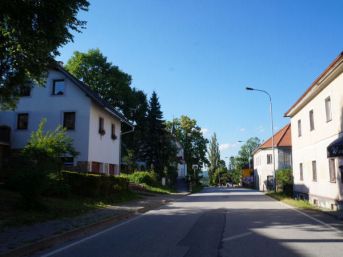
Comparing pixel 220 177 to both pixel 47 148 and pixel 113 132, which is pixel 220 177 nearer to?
pixel 113 132

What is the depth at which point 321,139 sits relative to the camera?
20.3 metres

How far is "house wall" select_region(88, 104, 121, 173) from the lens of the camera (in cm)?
2881

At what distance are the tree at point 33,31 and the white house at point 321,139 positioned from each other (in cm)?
1013

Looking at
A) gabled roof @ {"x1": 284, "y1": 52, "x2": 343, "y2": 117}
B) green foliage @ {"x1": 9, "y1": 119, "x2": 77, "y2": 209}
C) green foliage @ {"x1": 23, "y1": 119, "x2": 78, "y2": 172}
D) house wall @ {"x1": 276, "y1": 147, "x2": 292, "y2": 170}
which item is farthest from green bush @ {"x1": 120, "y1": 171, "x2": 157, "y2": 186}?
house wall @ {"x1": 276, "y1": 147, "x2": 292, "y2": 170}

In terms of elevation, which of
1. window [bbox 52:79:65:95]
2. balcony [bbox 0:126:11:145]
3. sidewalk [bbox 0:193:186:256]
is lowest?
sidewalk [bbox 0:193:186:256]

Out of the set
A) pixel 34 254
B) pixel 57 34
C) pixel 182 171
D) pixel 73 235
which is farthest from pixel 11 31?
pixel 182 171

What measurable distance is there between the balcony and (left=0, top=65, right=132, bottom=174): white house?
325 millimetres

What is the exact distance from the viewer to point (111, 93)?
47.2 metres

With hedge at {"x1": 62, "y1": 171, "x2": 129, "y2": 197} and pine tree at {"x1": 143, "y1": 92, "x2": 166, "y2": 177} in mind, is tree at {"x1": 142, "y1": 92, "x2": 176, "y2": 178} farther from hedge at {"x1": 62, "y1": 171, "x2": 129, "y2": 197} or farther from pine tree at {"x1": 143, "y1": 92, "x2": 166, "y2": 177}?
hedge at {"x1": 62, "y1": 171, "x2": 129, "y2": 197}

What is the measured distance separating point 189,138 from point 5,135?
54.6 metres

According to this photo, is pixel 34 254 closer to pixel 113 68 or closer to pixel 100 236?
pixel 100 236

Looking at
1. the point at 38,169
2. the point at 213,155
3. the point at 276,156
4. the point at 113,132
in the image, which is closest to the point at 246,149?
the point at 213,155

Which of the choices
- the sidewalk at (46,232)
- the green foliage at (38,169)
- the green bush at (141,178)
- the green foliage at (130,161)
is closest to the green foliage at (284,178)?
the green bush at (141,178)

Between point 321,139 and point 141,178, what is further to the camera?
point 141,178
